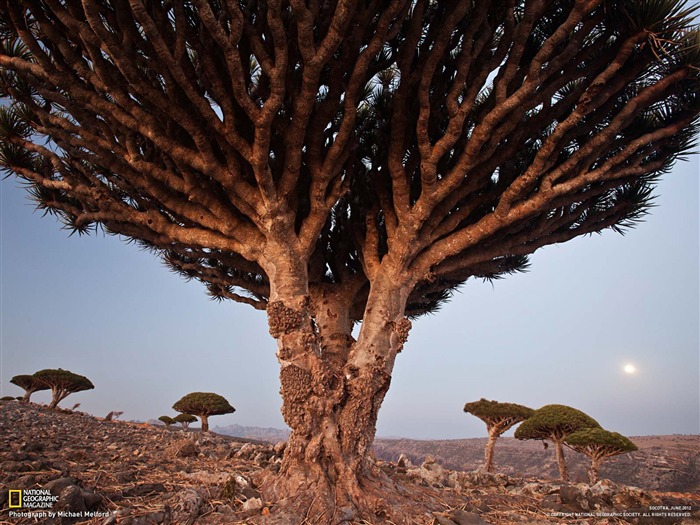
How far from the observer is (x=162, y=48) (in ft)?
11.9

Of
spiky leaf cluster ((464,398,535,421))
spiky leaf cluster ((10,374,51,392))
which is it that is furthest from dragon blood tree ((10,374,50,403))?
spiky leaf cluster ((464,398,535,421))

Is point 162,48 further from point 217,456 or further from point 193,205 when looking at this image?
point 217,456

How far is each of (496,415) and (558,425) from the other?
233 cm

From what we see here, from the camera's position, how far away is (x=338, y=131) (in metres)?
4.85

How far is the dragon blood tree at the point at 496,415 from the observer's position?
→ 43.1 ft

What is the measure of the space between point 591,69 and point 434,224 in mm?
2634

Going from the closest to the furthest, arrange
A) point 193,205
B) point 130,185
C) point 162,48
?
1. point 162,48
2. point 193,205
3. point 130,185

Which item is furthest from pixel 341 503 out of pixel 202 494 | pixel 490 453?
pixel 490 453

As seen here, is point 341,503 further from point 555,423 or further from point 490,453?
point 490,453

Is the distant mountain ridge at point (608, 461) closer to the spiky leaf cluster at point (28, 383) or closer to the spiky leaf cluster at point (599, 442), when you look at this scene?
the spiky leaf cluster at point (599, 442)

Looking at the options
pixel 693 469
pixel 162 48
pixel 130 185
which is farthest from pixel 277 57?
pixel 693 469

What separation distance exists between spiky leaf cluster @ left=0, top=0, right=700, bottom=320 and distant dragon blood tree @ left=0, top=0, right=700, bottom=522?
26 mm

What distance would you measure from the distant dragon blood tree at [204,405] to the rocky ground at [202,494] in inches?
391

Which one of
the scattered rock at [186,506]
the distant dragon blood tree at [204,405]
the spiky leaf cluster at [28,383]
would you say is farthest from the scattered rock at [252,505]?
the spiky leaf cluster at [28,383]
